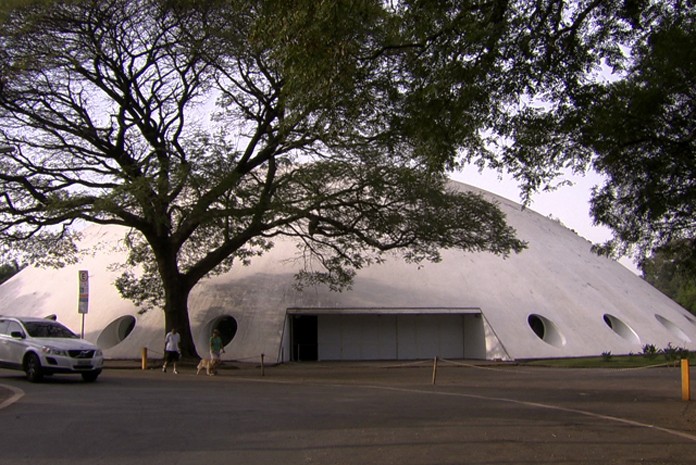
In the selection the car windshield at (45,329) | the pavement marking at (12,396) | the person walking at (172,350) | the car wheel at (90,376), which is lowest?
the pavement marking at (12,396)

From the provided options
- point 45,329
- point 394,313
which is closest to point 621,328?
point 394,313

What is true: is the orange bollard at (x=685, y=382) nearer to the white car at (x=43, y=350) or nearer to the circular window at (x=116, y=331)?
the white car at (x=43, y=350)

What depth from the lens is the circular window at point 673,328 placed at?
28967 mm

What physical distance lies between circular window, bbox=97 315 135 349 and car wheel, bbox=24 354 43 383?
9.78m

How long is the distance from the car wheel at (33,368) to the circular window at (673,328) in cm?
2438

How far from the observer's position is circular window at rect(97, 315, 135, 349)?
26391mm

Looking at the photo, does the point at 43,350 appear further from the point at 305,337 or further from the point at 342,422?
the point at 305,337

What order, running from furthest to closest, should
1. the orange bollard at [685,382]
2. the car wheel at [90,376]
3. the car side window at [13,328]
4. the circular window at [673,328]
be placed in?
1. the circular window at [673,328]
2. the car side window at [13,328]
3. the car wheel at [90,376]
4. the orange bollard at [685,382]

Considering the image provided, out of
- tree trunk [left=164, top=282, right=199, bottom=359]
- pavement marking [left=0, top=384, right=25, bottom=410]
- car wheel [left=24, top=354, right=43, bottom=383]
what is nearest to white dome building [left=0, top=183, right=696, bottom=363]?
tree trunk [left=164, top=282, right=199, bottom=359]

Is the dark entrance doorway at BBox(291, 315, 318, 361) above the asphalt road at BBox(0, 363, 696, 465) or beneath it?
above

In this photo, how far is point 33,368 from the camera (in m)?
16.1

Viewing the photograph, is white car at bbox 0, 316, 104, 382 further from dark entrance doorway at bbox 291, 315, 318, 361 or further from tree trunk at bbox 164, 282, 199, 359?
dark entrance doorway at bbox 291, 315, 318, 361

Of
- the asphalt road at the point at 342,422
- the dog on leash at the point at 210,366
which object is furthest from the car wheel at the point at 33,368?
the dog on leash at the point at 210,366

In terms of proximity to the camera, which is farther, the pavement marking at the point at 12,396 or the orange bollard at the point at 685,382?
the orange bollard at the point at 685,382
